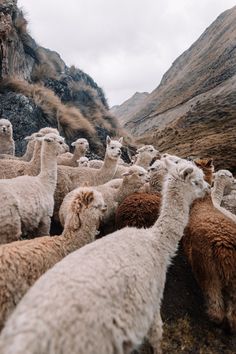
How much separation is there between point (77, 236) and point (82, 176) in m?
3.45

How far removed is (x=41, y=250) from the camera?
12.1ft

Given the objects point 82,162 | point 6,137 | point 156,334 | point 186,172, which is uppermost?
point 6,137

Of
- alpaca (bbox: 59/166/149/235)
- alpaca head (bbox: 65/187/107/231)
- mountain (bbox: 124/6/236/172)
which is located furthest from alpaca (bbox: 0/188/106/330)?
mountain (bbox: 124/6/236/172)

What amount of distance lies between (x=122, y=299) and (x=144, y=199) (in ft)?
10.2

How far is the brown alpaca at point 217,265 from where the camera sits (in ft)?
14.2

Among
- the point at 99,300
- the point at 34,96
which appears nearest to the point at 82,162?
the point at 34,96

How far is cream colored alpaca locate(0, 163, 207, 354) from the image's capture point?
88.7 inches

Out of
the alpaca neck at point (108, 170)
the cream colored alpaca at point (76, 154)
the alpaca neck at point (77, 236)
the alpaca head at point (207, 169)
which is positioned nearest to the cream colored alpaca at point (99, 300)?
the alpaca neck at point (77, 236)

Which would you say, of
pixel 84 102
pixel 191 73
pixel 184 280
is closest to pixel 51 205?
pixel 184 280

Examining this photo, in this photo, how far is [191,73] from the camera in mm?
37656

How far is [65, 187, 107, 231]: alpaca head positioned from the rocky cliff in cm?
704

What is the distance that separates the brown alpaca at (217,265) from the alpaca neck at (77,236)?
1.31 meters

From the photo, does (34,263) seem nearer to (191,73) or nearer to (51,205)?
(51,205)

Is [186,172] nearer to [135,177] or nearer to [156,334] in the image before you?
[156,334]
